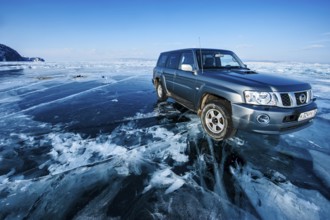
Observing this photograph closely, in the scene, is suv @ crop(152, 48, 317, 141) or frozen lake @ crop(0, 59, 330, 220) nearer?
frozen lake @ crop(0, 59, 330, 220)

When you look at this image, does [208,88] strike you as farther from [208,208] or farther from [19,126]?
[19,126]

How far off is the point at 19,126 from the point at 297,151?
6.47 m

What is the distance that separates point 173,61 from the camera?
5773 mm

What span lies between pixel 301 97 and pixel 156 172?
2.94m

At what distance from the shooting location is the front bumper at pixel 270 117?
9.67ft

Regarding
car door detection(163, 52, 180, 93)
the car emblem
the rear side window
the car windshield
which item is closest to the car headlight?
the car emblem

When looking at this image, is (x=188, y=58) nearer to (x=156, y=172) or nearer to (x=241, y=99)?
(x=241, y=99)

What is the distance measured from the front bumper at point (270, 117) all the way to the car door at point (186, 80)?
1.47m

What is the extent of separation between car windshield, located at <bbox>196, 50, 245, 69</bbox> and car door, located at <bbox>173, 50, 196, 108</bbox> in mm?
237

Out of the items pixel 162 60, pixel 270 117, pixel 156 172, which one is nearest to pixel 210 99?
pixel 270 117

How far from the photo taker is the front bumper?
9.67 feet

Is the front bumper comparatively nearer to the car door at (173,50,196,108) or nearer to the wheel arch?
the wheel arch

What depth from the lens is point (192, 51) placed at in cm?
477

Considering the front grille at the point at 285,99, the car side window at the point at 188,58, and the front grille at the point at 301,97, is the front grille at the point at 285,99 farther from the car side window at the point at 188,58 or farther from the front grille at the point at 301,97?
the car side window at the point at 188,58
